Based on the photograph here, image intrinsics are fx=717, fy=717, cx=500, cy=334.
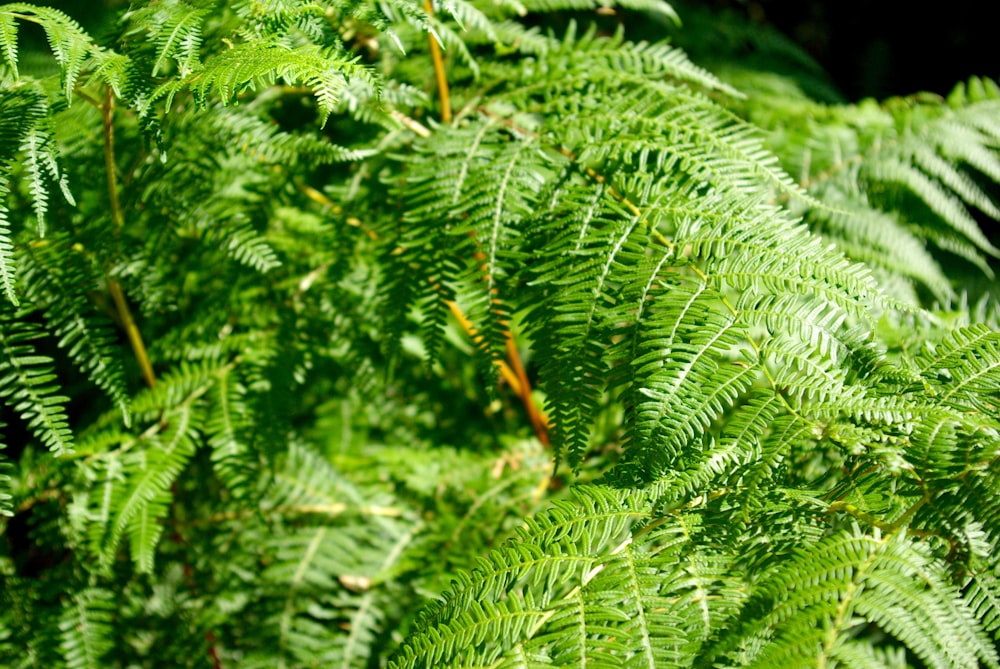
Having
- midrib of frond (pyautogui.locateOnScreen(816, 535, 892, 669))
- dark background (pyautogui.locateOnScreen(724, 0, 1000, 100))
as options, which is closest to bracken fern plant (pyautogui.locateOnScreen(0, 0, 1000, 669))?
midrib of frond (pyautogui.locateOnScreen(816, 535, 892, 669))

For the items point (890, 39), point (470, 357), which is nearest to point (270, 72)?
point (470, 357)

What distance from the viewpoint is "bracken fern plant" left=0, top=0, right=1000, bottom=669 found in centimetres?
106

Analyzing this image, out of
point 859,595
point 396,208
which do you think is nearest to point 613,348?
point 859,595

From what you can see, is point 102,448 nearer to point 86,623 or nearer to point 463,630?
point 86,623

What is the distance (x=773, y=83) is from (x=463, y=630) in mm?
2341

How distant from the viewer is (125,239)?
1.60m

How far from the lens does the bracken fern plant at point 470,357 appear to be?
3.48 ft

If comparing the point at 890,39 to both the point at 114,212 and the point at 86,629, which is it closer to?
the point at 114,212

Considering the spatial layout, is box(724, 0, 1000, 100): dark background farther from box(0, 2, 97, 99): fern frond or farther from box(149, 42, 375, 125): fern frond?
box(0, 2, 97, 99): fern frond

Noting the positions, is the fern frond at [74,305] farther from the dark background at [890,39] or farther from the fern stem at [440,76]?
the dark background at [890,39]

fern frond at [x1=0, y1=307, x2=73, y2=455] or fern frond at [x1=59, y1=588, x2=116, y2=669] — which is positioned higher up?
fern frond at [x1=0, y1=307, x2=73, y2=455]

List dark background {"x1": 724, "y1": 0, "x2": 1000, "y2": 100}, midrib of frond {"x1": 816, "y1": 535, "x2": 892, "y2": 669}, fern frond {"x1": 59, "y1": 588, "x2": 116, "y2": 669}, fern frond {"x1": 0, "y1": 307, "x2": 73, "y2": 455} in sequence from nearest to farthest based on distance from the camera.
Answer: midrib of frond {"x1": 816, "y1": 535, "x2": 892, "y2": 669} < fern frond {"x1": 0, "y1": 307, "x2": 73, "y2": 455} < fern frond {"x1": 59, "y1": 588, "x2": 116, "y2": 669} < dark background {"x1": 724, "y1": 0, "x2": 1000, "y2": 100}

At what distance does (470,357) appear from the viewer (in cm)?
221

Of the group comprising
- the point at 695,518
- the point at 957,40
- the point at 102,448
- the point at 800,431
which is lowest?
the point at 102,448
